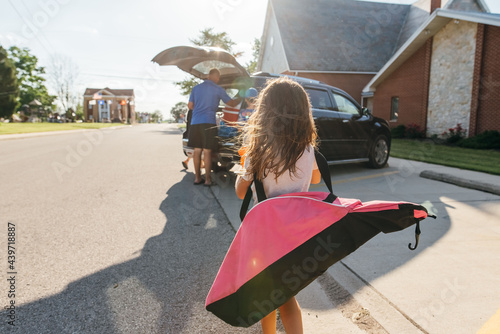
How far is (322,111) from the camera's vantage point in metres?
7.01

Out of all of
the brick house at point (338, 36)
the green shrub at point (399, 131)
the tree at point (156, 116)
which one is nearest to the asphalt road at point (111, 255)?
the green shrub at point (399, 131)

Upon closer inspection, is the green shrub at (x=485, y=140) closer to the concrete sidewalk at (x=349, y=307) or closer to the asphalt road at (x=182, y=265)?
the asphalt road at (x=182, y=265)

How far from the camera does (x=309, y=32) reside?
84.0ft

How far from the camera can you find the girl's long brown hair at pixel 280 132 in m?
1.85

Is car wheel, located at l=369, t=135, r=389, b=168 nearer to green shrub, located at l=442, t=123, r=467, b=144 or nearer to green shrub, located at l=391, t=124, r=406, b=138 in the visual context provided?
green shrub, located at l=442, t=123, r=467, b=144

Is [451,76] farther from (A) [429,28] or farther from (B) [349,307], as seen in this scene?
(B) [349,307]

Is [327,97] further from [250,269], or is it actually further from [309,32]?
[309,32]

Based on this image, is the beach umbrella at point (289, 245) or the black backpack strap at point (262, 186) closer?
the beach umbrella at point (289, 245)

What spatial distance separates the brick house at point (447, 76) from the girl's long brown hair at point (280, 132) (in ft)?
49.1

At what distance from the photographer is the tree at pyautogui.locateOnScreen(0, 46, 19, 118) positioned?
47188 millimetres

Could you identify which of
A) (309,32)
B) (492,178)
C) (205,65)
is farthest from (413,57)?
(205,65)

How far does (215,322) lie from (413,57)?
63.7 ft

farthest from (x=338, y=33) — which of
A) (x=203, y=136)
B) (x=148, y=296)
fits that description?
(x=148, y=296)

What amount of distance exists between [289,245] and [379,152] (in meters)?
7.53
